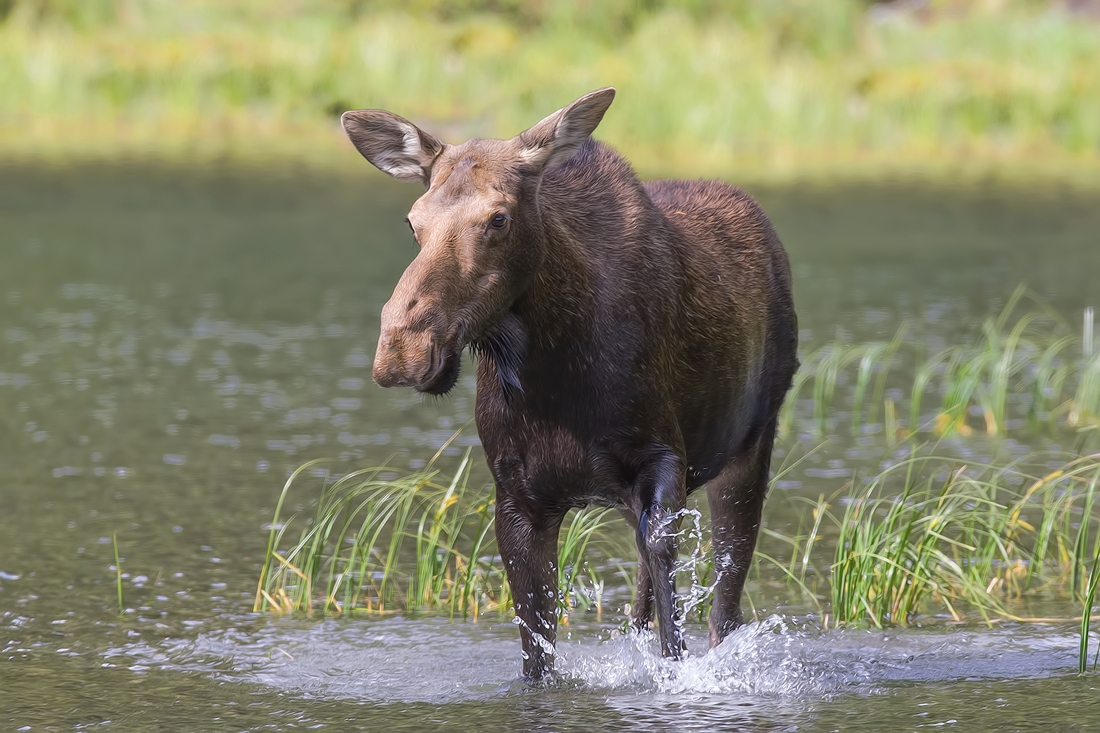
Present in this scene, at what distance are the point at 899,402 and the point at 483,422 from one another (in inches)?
299

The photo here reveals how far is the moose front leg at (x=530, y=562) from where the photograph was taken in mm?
6586

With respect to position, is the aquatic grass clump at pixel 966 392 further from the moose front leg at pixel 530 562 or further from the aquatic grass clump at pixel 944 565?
the moose front leg at pixel 530 562

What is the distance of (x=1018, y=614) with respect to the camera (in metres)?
8.30

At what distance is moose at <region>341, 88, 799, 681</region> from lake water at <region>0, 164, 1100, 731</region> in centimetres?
54

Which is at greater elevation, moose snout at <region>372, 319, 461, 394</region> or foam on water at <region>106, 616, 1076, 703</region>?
moose snout at <region>372, 319, 461, 394</region>

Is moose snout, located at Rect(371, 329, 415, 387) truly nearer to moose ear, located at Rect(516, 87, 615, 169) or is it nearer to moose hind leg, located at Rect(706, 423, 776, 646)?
moose ear, located at Rect(516, 87, 615, 169)

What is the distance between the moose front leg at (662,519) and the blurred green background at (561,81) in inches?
824

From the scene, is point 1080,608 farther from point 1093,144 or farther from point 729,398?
point 1093,144

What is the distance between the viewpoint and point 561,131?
614 cm

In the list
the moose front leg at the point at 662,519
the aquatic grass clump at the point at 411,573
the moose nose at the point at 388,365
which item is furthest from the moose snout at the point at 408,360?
the aquatic grass clump at the point at 411,573

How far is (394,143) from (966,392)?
6.16 m

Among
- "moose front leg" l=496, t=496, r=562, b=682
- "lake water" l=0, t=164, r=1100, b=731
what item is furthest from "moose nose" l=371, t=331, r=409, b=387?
"lake water" l=0, t=164, r=1100, b=731

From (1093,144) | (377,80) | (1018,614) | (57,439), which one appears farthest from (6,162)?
(1018,614)

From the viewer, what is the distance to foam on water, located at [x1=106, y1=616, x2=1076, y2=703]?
23.0 ft
